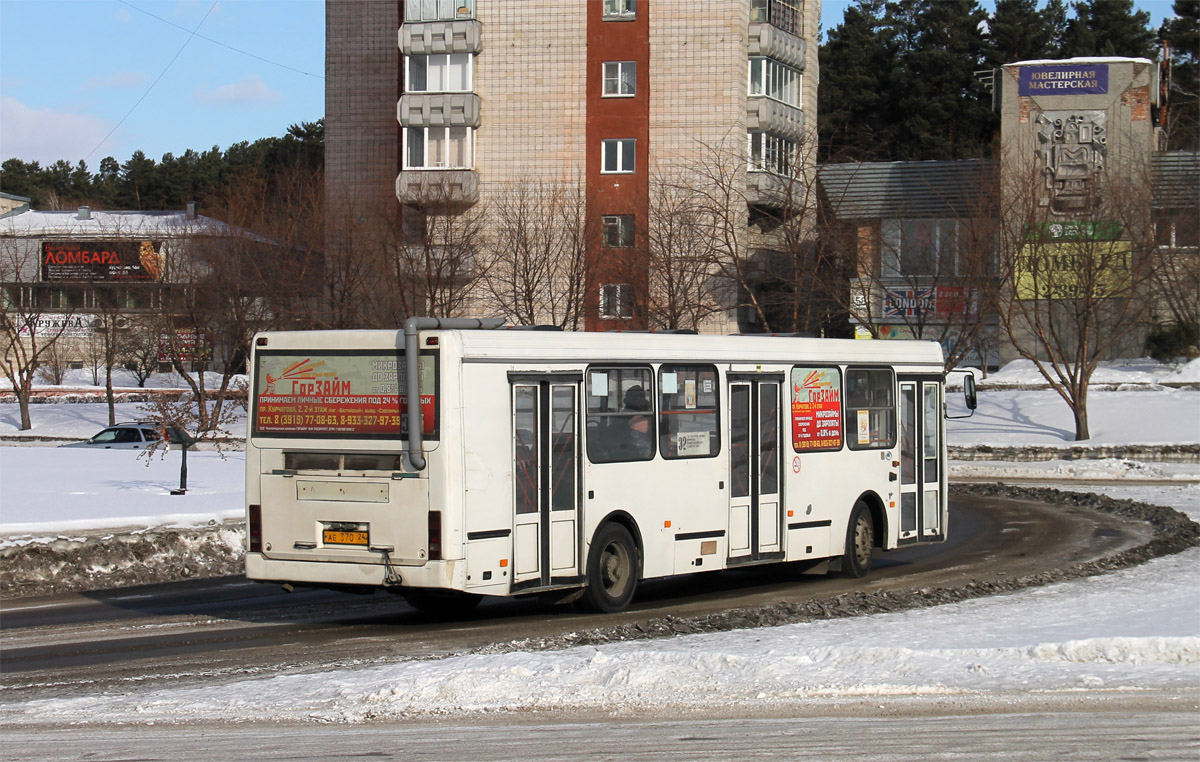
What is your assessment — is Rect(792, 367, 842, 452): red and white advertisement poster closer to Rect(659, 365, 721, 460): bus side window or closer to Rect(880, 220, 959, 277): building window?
Rect(659, 365, 721, 460): bus side window

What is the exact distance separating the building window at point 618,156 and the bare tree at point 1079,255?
19.1 meters

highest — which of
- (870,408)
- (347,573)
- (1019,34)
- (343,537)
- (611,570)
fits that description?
(1019,34)

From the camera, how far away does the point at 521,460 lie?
12.5 m

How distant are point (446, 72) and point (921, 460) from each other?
1737 inches

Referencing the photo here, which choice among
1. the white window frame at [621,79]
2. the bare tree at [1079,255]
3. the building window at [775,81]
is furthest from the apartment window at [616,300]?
the building window at [775,81]

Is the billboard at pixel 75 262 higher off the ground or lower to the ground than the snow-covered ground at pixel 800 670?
higher

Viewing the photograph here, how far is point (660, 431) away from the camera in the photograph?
1398 cm

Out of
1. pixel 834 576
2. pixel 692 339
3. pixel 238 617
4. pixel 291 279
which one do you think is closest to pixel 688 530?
pixel 692 339

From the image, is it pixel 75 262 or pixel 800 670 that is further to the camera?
pixel 75 262

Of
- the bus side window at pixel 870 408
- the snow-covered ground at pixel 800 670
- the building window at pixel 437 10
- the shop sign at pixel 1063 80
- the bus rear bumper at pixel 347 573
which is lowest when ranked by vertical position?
the snow-covered ground at pixel 800 670

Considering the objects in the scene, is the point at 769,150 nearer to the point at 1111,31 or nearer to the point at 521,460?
the point at 1111,31

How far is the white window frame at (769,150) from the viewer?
57.3 metres

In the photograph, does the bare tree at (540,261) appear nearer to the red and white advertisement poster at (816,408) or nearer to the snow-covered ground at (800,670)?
the red and white advertisement poster at (816,408)

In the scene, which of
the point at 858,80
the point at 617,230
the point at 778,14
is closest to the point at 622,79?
the point at 778,14
